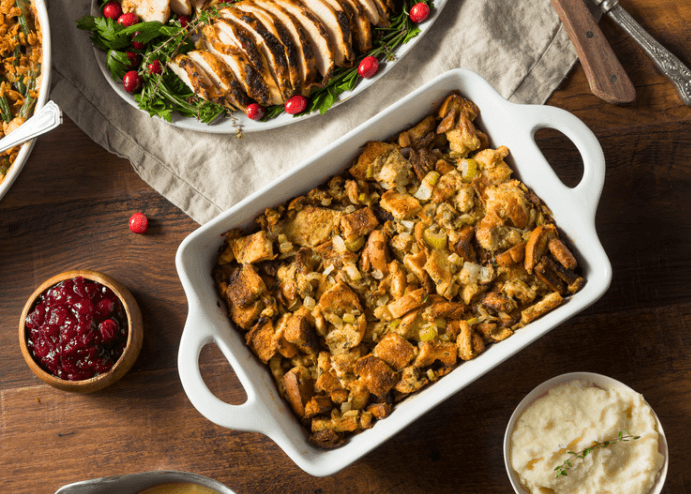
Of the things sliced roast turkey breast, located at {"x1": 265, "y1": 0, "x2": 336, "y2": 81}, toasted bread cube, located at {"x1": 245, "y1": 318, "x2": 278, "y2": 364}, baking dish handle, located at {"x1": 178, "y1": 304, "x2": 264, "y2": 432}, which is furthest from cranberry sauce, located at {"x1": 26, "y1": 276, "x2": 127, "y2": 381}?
sliced roast turkey breast, located at {"x1": 265, "y1": 0, "x2": 336, "y2": 81}

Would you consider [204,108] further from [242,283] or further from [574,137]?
[574,137]

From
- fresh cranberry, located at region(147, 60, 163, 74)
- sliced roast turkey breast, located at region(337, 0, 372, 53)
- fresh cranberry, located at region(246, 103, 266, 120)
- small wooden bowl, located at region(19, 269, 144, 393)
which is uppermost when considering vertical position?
sliced roast turkey breast, located at region(337, 0, 372, 53)

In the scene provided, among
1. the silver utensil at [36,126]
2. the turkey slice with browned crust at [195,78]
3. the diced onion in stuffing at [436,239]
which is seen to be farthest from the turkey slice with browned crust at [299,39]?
the silver utensil at [36,126]

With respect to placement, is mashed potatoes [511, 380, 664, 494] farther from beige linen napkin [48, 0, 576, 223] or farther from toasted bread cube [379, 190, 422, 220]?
beige linen napkin [48, 0, 576, 223]

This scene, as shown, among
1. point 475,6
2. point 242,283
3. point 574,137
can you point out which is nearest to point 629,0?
point 475,6

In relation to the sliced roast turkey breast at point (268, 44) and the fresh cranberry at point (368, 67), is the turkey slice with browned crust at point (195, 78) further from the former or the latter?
the fresh cranberry at point (368, 67)
